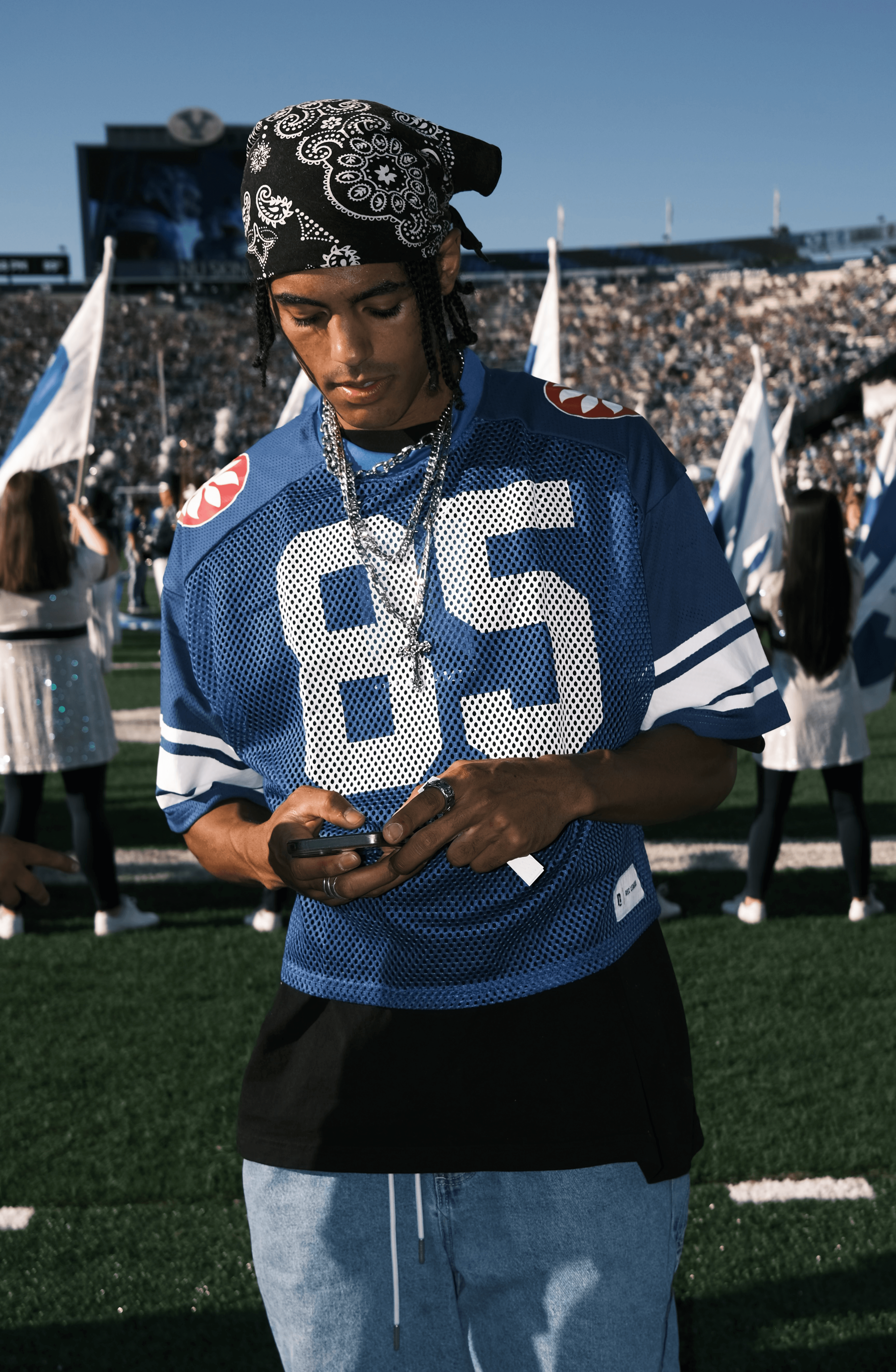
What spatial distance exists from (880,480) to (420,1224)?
242 inches

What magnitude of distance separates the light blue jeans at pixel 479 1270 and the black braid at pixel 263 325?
0.92m

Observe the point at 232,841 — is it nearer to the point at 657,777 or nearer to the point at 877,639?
the point at 657,777

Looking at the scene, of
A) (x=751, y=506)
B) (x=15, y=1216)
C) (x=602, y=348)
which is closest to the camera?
(x=15, y=1216)

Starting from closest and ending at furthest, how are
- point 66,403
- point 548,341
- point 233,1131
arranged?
point 233,1131 < point 66,403 < point 548,341

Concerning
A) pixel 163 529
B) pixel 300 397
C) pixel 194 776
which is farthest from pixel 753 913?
pixel 163 529

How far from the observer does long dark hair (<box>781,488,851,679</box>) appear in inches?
211

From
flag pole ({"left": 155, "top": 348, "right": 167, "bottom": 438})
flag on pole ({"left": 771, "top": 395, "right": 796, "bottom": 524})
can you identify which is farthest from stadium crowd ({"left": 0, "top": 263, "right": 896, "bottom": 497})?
flag on pole ({"left": 771, "top": 395, "right": 796, "bottom": 524})

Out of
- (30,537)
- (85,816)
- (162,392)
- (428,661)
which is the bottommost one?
(85,816)

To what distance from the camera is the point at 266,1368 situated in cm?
279

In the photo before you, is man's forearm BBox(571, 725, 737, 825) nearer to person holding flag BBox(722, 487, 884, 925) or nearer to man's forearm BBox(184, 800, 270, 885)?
man's forearm BBox(184, 800, 270, 885)

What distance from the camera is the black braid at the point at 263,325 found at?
144 cm

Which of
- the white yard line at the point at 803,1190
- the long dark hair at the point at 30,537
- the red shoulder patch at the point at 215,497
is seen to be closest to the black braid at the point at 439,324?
the red shoulder patch at the point at 215,497

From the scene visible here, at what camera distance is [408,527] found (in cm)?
136

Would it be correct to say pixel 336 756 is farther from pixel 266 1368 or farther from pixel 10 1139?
pixel 10 1139
